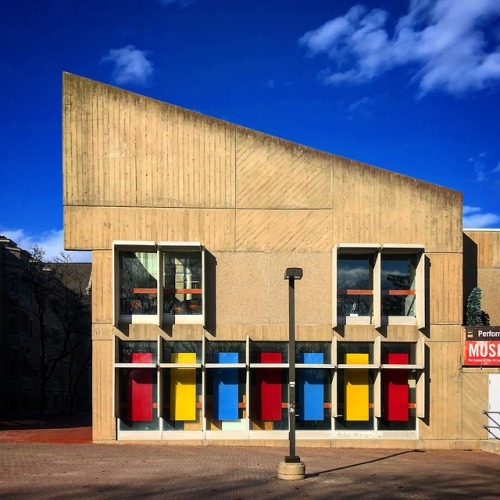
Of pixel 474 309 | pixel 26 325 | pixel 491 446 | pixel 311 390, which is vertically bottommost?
pixel 491 446

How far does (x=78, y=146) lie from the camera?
19.1 metres

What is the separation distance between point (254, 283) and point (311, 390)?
3.73 m

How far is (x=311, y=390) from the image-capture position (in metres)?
18.9

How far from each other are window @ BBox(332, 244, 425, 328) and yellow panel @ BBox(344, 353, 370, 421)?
1605 mm

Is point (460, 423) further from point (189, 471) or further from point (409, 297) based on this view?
point (189, 471)

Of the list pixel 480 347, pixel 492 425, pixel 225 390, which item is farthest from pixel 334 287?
pixel 492 425

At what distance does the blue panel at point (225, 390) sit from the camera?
18672 millimetres

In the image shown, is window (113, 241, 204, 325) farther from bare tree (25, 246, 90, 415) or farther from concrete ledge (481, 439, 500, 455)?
bare tree (25, 246, 90, 415)

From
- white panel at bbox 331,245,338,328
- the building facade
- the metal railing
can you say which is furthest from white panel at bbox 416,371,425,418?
white panel at bbox 331,245,338,328

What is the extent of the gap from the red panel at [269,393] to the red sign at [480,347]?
19.7ft

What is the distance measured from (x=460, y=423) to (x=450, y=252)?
5352 millimetres

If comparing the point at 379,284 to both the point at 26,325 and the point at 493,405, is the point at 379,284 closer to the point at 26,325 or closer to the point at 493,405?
the point at 493,405

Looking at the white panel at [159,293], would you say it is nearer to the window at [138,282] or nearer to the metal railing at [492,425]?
the window at [138,282]

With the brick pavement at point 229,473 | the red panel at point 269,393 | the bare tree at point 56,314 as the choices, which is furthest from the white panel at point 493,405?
the bare tree at point 56,314
